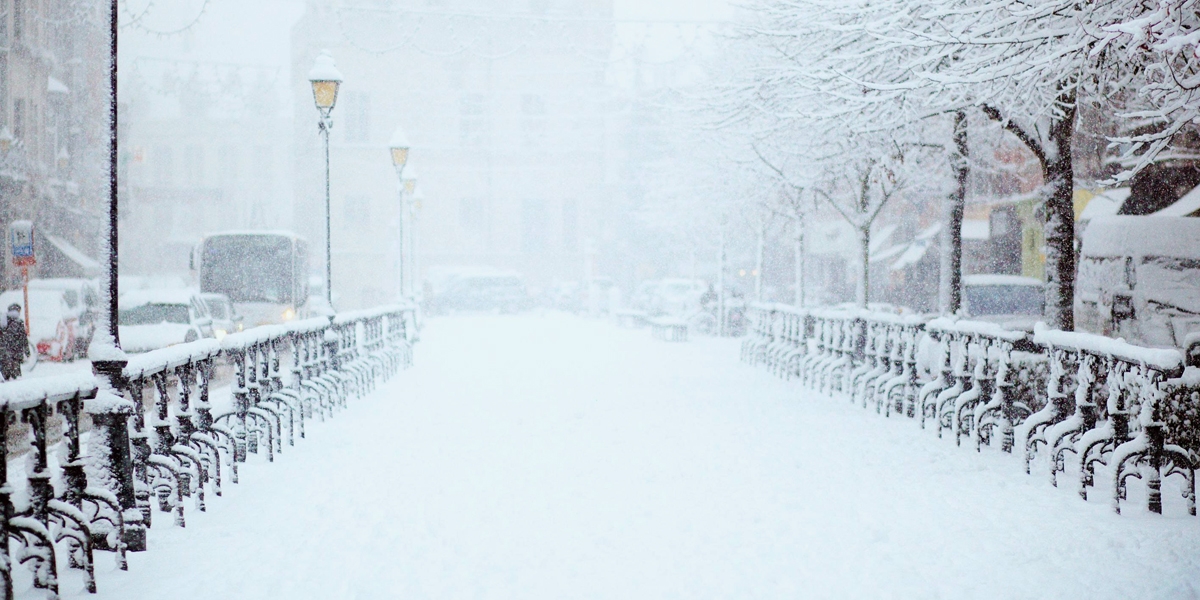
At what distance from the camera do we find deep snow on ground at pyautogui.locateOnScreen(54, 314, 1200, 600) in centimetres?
603

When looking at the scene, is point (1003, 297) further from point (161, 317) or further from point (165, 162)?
point (165, 162)

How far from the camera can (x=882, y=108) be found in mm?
13891

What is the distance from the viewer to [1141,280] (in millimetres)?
13844

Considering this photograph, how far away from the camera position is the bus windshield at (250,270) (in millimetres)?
31047

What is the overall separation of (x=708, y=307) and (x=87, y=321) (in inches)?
718

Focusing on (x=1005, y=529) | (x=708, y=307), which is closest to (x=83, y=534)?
(x=1005, y=529)

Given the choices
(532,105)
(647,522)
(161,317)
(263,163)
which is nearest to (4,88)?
(161,317)

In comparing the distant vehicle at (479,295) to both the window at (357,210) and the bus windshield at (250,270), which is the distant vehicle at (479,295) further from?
the bus windshield at (250,270)

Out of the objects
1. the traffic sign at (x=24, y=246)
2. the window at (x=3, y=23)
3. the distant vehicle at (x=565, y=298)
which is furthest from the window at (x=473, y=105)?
the traffic sign at (x=24, y=246)

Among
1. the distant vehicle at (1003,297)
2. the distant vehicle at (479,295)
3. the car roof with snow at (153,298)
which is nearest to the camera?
the car roof with snow at (153,298)

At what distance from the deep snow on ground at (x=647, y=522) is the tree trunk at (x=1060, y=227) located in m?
2.15

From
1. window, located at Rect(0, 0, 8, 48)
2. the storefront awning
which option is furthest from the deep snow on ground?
the storefront awning

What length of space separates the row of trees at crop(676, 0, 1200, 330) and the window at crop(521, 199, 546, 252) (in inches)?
1751

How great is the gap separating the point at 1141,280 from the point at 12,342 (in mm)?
16976
